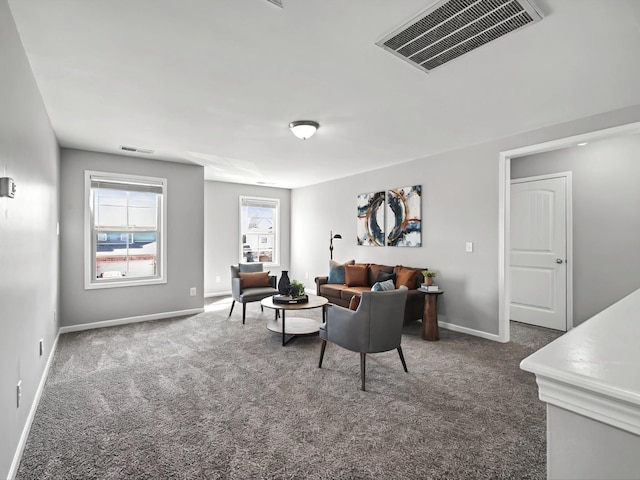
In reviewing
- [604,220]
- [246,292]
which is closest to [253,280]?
[246,292]

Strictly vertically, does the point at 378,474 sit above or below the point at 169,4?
below

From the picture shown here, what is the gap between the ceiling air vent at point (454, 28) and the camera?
5.61ft

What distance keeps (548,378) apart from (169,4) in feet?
7.24

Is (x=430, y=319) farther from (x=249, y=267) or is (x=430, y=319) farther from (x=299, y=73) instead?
(x=299, y=73)

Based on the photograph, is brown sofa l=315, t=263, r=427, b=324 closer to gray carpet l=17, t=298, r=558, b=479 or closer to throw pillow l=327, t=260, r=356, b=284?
throw pillow l=327, t=260, r=356, b=284

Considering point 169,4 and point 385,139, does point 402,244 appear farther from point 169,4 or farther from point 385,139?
point 169,4

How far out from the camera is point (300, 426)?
223cm

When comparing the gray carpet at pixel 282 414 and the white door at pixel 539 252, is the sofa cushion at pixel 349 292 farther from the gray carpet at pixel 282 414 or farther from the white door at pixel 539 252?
the white door at pixel 539 252

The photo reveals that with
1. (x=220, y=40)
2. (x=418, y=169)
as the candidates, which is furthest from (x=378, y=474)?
(x=418, y=169)

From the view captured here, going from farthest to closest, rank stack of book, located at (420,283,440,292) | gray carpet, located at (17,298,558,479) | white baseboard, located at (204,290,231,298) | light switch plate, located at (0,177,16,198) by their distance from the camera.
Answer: white baseboard, located at (204,290,231,298) < stack of book, located at (420,283,440,292) < gray carpet, located at (17,298,558,479) < light switch plate, located at (0,177,16,198)

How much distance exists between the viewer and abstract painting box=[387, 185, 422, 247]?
4.93 meters

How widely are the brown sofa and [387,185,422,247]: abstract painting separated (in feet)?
1.41

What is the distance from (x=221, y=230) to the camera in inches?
273

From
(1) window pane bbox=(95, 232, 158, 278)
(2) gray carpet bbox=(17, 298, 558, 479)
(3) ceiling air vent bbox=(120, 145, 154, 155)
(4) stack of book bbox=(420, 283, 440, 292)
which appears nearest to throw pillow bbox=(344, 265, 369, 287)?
(4) stack of book bbox=(420, 283, 440, 292)
